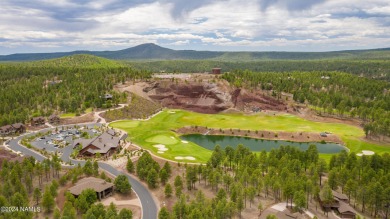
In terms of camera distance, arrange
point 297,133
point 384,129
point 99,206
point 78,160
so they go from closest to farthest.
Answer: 1. point 99,206
2. point 78,160
3. point 384,129
4. point 297,133

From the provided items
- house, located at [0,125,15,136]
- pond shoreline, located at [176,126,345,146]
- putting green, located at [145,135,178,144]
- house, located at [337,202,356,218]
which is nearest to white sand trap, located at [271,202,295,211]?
house, located at [337,202,356,218]

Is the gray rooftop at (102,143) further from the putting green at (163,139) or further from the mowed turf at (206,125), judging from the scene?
the putting green at (163,139)

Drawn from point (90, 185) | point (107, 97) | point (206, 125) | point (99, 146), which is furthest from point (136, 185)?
point (107, 97)

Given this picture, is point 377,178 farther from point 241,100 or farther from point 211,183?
point 241,100

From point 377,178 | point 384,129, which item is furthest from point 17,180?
point 384,129

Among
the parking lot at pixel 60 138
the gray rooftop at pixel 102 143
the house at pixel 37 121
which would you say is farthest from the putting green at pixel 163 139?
the house at pixel 37 121

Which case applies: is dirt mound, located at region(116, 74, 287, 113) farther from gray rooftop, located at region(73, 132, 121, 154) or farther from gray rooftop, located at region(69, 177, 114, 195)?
gray rooftop, located at region(69, 177, 114, 195)

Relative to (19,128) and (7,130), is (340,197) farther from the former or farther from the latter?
(7,130)
